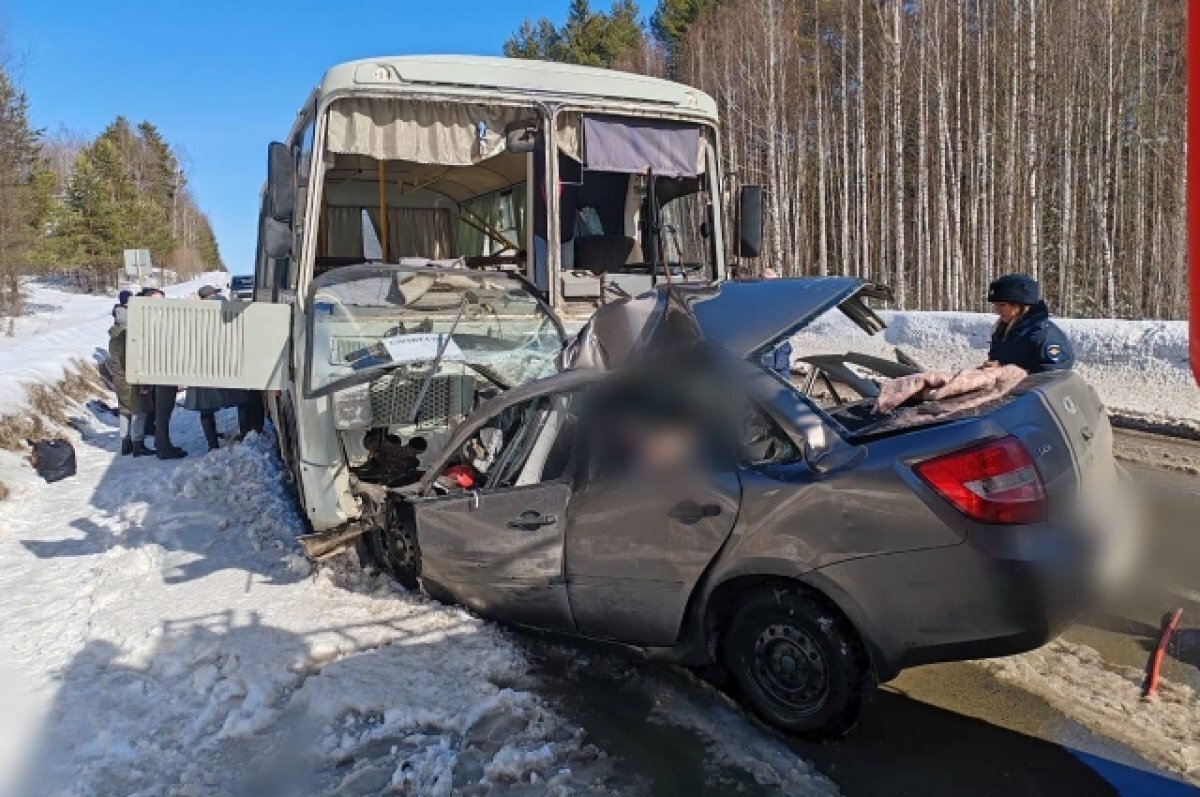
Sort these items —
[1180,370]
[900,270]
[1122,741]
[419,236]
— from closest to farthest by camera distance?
[1122,741] < [419,236] < [1180,370] < [900,270]

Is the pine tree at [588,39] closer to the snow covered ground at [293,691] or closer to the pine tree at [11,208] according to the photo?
the pine tree at [11,208]

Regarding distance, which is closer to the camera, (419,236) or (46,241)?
(419,236)

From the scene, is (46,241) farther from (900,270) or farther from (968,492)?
(968,492)

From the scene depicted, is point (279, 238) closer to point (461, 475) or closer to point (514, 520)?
point (461, 475)

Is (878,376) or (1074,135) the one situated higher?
(1074,135)

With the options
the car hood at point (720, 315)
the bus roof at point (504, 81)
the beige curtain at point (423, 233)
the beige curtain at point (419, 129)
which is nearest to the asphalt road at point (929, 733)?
the car hood at point (720, 315)

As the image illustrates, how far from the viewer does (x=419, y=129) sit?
6207mm

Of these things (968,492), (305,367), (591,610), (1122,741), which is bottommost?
(1122,741)

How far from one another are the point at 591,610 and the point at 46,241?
35.5 meters

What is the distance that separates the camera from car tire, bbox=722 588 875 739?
2.96 metres

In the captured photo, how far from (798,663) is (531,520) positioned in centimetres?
132

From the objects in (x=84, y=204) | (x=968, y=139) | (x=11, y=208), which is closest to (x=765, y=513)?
(x=968, y=139)

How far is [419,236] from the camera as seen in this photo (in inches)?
371

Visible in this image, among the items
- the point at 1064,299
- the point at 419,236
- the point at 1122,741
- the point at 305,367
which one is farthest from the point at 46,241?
the point at 1122,741
